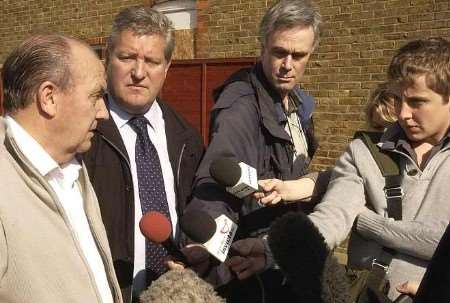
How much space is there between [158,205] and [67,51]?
3.07ft

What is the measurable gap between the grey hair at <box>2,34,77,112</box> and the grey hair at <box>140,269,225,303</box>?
0.70 m

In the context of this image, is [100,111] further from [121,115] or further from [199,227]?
[121,115]

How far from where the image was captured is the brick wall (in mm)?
6562

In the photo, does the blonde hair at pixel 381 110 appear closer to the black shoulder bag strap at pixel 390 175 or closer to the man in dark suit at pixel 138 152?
the black shoulder bag strap at pixel 390 175

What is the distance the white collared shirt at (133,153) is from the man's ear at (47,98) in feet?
2.57

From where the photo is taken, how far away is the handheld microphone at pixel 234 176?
7.00ft

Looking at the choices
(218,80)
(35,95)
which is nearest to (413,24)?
(218,80)

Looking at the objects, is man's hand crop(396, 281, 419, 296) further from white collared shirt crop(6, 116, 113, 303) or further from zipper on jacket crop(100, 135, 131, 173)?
zipper on jacket crop(100, 135, 131, 173)

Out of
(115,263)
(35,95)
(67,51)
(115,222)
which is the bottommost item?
(115,263)

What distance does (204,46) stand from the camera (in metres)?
8.77

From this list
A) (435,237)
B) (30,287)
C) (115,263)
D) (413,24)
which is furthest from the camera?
(413,24)

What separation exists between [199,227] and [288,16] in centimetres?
115

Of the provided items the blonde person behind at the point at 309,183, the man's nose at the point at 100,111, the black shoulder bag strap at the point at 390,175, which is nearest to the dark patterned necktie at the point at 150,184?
the blonde person behind at the point at 309,183

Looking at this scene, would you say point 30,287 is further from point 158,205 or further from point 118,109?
point 118,109
